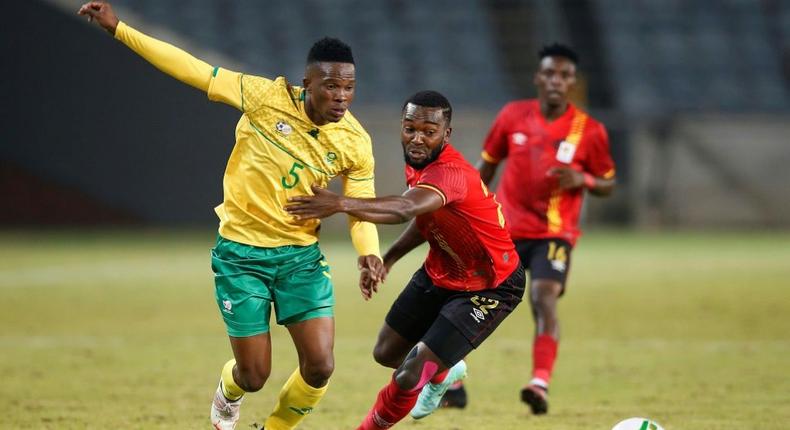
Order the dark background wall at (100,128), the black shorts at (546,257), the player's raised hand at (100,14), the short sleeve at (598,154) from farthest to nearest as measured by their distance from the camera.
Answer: the dark background wall at (100,128) < the short sleeve at (598,154) < the black shorts at (546,257) < the player's raised hand at (100,14)

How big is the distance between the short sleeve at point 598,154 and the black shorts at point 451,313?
7.30ft

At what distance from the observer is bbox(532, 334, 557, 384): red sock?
7469mm

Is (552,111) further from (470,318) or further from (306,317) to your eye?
(306,317)

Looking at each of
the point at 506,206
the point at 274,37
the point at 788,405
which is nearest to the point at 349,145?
the point at 506,206

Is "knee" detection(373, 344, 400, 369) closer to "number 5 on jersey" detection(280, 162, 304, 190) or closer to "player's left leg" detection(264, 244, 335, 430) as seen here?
"player's left leg" detection(264, 244, 335, 430)

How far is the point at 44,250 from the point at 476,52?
1153 centimetres

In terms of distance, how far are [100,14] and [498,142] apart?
11.5 ft

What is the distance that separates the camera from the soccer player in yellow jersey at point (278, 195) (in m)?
5.98

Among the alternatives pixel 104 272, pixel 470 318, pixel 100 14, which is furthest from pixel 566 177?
pixel 104 272

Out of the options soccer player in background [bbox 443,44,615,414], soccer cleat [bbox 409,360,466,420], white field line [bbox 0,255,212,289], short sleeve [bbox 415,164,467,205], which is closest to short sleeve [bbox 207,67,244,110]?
short sleeve [bbox 415,164,467,205]

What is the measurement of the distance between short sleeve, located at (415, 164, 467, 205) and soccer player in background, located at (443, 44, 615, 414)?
7.36 feet

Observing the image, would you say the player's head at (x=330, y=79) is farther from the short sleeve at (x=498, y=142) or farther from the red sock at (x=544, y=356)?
the short sleeve at (x=498, y=142)

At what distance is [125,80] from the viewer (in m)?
22.2

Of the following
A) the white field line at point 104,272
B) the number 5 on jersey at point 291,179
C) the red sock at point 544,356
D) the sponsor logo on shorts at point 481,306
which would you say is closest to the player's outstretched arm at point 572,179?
the red sock at point 544,356
